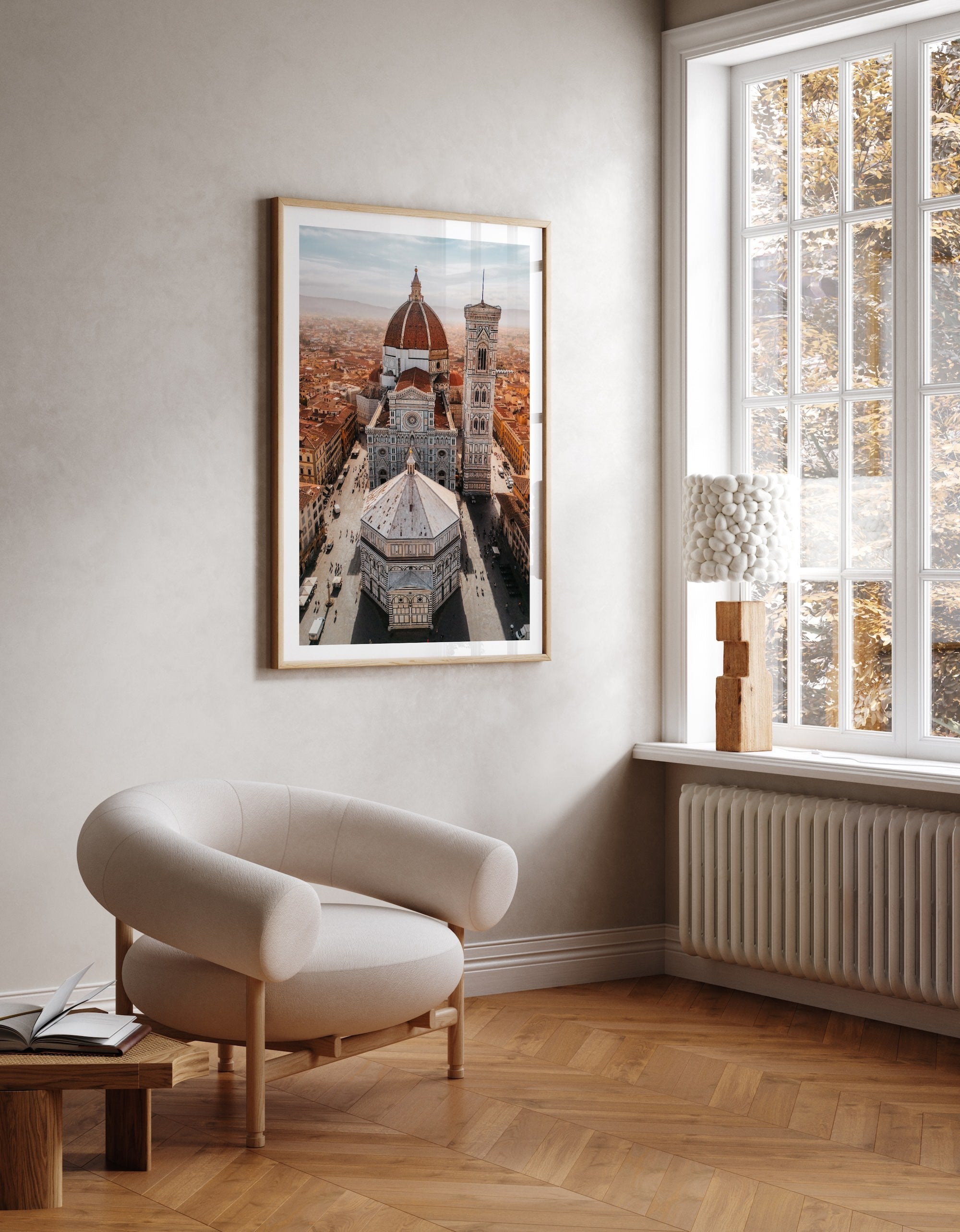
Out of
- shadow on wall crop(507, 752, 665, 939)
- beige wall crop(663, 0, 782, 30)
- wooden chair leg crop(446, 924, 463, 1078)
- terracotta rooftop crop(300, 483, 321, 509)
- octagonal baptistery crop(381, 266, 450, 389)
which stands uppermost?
beige wall crop(663, 0, 782, 30)

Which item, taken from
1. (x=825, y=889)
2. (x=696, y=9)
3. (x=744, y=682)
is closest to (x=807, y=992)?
(x=825, y=889)

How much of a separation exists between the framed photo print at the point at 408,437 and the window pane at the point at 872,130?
100cm

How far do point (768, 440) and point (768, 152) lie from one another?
95 centimetres

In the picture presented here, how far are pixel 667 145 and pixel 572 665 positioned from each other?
1.76m

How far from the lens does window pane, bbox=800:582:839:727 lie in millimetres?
4426

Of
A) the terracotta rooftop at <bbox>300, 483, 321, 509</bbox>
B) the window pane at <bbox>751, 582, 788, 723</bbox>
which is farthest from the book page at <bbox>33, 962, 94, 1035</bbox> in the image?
the window pane at <bbox>751, 582, 788, 723</bbox>

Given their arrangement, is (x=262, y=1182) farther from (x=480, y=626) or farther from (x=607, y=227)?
(x=607, y=227)

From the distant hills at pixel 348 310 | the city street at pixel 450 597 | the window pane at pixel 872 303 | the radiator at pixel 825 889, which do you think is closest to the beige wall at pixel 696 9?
the window pane at pixel 872 303

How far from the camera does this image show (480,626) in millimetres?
4359

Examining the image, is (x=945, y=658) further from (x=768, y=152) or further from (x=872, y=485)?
(x=768, y=152)

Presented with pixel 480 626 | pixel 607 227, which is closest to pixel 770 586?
pixel 480 626

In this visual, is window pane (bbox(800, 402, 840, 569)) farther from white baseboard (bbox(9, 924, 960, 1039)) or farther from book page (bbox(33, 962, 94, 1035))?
book page (bbox(33, 962, 94, 1035))

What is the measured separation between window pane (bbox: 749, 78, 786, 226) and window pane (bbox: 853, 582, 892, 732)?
4.21 feet

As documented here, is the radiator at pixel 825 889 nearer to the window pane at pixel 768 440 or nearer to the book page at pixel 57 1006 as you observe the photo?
the window pane at pixel 768 440
